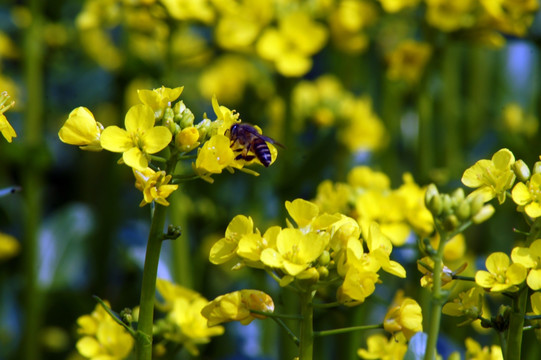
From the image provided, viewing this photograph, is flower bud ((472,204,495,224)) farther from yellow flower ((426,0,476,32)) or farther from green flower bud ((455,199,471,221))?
yellow flower ((426,0,476,32))

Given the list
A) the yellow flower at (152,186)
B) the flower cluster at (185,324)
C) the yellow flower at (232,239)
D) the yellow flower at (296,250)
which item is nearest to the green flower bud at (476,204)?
the yellow flower at (296,250)

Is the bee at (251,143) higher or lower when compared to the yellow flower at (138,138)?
lower

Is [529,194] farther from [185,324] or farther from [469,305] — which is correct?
[185,324]

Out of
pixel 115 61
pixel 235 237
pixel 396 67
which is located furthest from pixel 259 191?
pixel 235 237

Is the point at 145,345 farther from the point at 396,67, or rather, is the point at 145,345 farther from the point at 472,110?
the point at 472,110

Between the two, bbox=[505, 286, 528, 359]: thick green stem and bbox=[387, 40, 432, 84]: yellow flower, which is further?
bbox=[387, 40, 432, 84]: yellow flower

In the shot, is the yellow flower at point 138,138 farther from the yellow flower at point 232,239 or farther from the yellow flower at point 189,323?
the yellow flower at point 189,323

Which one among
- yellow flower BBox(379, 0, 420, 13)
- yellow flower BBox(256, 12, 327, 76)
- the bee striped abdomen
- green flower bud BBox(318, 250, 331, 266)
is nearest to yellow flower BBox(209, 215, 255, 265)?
green flower bud BBox(318, 250, 331, 266)
